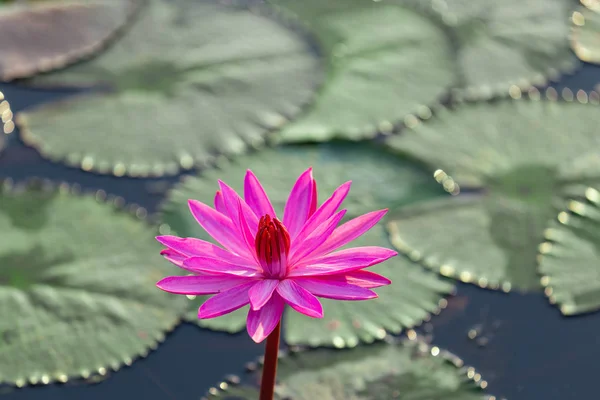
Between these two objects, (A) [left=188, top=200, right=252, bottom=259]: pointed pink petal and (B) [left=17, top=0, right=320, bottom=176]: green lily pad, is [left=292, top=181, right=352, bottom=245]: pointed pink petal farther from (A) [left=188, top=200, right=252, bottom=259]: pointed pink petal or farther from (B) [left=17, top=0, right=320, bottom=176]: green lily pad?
(B) [left=17, top=0, right=320, bottom=176]: green lily pad

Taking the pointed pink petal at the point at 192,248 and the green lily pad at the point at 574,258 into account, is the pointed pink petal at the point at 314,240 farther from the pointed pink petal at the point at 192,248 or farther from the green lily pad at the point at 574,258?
the green lily pad at the point at 574,258

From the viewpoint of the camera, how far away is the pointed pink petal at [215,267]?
3.51 feet

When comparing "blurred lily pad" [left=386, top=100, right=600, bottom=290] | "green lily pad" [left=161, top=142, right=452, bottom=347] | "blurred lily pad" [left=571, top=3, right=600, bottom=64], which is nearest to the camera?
"green lily pad" [left=161, top=142, right=452, bottom=347]

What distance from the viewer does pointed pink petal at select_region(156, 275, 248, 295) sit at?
1074 millimetres

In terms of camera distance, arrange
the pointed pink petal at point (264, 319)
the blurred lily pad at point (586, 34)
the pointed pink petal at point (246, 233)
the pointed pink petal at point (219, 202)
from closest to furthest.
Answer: the pointed pink petal at point (264, 319)
the pointed pink petal at point (246, 233)
the pointed pink petal at point (219, 202)
the blurred lily pad at point (586, 34)

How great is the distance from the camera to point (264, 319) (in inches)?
41.4

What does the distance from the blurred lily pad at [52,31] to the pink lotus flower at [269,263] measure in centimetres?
151

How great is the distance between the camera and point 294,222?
3.97ft

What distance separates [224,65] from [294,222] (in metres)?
1.39

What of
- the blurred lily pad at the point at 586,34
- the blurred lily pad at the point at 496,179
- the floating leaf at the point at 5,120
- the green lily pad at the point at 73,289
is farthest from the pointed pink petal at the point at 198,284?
the blurred lily pad at the point at 586,34

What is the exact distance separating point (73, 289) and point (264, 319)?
35.4 inches

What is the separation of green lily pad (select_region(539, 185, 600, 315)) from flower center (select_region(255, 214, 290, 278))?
0.95 metres

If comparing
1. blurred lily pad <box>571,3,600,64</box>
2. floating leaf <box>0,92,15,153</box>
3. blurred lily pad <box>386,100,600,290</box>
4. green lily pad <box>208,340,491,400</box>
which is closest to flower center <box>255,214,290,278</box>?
green lily pad <box>208,340,491,400</box>

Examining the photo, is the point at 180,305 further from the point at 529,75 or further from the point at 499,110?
the point at 529,75
